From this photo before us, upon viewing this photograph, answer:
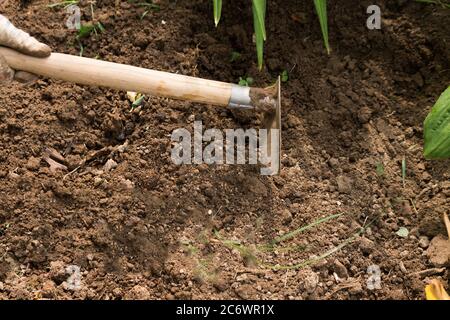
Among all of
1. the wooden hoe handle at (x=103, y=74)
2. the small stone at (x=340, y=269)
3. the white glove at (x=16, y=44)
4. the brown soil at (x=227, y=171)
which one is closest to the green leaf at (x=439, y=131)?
the brown soil at (x=227, y=171)

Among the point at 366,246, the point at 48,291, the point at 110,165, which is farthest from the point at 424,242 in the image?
the point at 48,291

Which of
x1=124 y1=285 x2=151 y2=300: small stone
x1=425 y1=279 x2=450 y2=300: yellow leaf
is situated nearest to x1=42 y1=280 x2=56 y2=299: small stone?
x1=124 y1=285 x2=151 y2=300: small stone

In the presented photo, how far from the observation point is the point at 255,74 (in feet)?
6.60

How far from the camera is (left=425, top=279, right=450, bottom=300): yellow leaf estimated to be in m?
1.62

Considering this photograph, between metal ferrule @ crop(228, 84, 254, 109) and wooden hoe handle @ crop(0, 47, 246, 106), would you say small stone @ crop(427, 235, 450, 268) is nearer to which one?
metal ferrule @ crop(228, 84, 254, 109)

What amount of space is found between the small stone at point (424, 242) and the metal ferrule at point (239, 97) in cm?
66

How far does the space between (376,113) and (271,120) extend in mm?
388

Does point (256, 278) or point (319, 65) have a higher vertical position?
point (319, 65)

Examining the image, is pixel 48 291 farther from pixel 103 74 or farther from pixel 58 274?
pixel 103 74

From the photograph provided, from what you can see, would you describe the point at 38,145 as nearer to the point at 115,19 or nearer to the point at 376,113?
the point at 115,19

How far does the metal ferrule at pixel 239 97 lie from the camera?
172 centimetres

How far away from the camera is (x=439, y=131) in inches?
62.9

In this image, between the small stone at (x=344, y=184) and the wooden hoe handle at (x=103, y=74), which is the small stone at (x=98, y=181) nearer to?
the wooden hoe handle at (x=103, y=74)

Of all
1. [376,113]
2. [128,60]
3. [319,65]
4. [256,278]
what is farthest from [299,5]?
[256,278]
